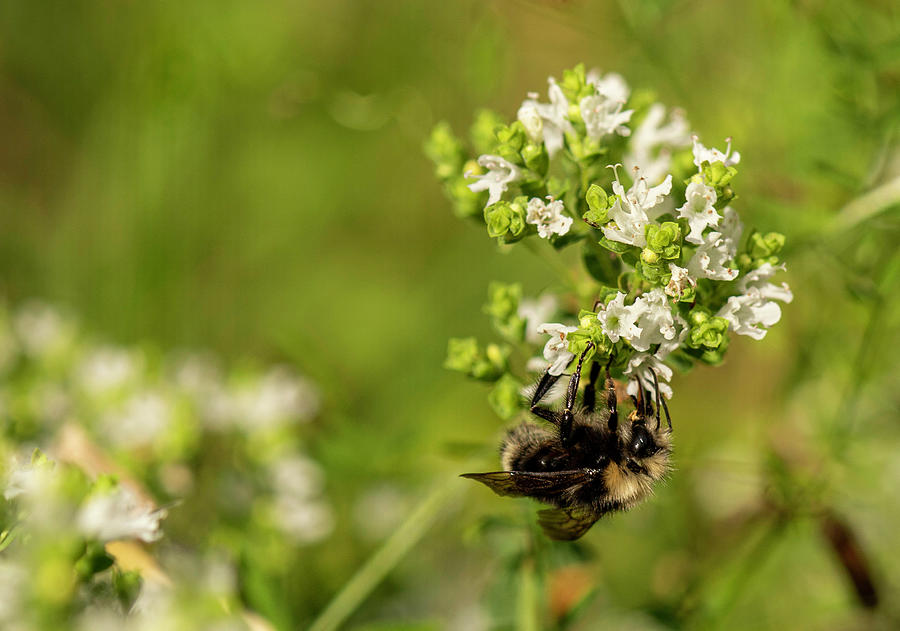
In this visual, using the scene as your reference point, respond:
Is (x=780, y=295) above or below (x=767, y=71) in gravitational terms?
below

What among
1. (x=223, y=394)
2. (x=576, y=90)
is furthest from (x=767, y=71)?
(x=223, y=394)

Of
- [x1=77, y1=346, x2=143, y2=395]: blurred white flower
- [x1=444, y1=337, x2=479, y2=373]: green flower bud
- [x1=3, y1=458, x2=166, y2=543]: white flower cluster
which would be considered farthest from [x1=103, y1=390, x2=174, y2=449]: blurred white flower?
[x1=444, y1=337, x2=479, y2=373]: green flower bud

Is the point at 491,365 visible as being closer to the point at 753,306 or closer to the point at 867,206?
the point at 753,306

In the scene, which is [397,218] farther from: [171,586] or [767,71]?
[171,586]

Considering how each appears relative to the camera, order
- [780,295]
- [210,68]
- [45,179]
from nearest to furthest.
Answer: [780,295] → [210,68] → [45,179]

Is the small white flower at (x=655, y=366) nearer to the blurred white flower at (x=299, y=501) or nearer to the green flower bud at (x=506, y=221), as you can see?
the green flower bud at (x=506, y=221)

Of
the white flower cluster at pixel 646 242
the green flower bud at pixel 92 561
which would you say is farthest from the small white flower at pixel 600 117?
the green flower bud at pixel 92 561

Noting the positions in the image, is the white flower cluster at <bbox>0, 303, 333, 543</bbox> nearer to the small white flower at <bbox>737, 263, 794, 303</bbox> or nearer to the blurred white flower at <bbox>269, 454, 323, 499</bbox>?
the blurred white flower at <bbox>269, 454, 323, 499</bbox>
